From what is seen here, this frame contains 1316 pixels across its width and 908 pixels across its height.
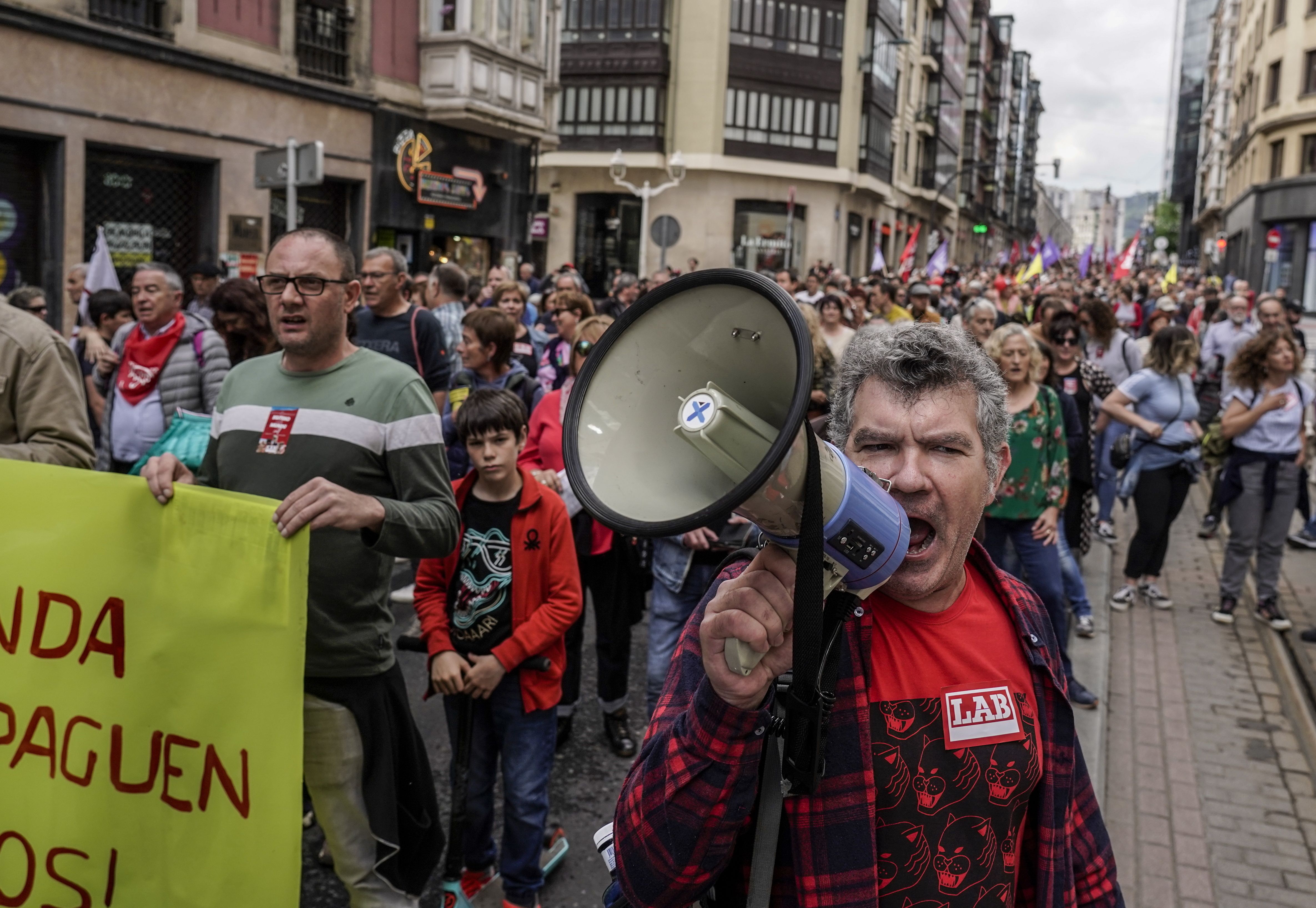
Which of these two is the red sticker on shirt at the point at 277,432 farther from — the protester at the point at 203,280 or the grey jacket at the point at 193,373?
the protester at the point at 203,280

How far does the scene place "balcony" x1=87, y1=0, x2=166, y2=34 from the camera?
13.4m

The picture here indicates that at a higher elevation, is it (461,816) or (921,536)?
(921,536)

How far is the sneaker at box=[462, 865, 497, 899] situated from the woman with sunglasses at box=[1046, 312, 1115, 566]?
160 inches

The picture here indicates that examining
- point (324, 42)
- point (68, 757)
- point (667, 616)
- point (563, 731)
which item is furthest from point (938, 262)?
point (68, 757)

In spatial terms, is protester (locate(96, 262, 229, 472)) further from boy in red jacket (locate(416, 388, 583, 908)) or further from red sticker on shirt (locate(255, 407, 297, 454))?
red sticker on shirt (locate(255, 407, 297, 454))

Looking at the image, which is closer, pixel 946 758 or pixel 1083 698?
pixel 946 758

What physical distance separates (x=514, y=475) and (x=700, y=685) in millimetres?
2223

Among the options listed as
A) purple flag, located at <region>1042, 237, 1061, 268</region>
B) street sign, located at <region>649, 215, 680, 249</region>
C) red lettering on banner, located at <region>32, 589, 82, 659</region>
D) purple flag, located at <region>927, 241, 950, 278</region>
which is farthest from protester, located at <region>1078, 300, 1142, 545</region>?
purple flag, located at <region>1042, 237, 1061, 268</region>

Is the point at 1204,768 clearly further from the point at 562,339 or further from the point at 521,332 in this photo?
the point at 521,332

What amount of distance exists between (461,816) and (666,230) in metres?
14.7

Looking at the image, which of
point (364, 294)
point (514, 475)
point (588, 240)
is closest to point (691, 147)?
point (588, 240)

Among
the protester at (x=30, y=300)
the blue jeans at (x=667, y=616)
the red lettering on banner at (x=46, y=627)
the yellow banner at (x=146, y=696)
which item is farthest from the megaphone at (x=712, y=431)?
the protester at (x=30, y=300)

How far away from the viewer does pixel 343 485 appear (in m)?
2.76

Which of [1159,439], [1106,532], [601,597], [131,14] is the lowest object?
[1106,532]
